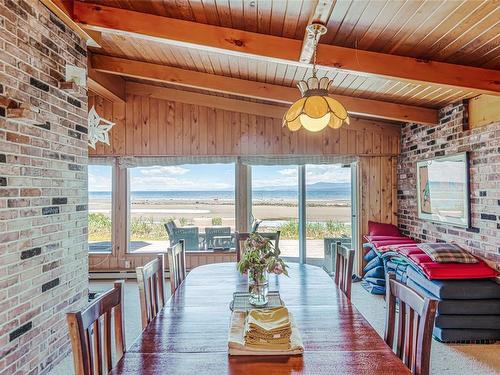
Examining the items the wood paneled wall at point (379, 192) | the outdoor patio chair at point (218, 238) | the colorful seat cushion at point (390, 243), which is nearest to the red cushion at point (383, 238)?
the colorful seat cushion at point (390, 243)

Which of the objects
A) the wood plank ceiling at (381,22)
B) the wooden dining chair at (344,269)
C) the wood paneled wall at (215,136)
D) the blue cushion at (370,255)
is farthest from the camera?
the wood paneled wall at (215,136)

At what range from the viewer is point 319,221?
5.42m

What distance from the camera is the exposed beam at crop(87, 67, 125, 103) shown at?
13.6 feet

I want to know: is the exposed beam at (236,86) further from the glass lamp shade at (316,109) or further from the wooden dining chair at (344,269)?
the wooden dining chair at (344,269)

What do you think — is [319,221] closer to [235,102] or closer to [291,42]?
[235,102]

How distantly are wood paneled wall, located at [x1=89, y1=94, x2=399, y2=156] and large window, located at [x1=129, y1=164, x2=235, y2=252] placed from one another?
13.9 inches

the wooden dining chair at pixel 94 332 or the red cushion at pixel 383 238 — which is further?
the red cushion at pixel 383 238

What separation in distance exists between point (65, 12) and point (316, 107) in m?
2.08

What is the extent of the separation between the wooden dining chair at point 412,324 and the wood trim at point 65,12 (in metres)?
2.90

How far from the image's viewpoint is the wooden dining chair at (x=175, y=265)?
8.56 feet

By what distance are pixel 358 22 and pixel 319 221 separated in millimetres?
3445

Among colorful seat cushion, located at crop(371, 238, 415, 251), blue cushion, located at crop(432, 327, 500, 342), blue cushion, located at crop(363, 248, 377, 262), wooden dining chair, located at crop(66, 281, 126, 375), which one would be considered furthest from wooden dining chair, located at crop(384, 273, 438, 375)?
blue cushion, located at crop(363, 248, 377, 262)

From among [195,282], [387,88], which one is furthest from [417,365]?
[387,88]

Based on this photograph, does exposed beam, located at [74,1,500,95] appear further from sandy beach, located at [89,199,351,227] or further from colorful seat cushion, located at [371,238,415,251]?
sandy beach, located at [89,199,351,227]
